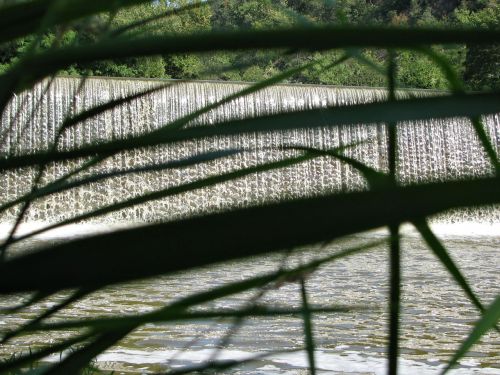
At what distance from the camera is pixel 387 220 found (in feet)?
1.35

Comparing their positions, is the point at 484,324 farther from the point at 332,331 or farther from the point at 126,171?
the point at 332,331

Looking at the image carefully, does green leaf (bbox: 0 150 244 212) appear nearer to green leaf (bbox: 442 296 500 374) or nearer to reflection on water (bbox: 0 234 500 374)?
green leaf (bbox: 442 296 500 374)

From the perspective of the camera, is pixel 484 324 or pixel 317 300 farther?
pixel 317 300

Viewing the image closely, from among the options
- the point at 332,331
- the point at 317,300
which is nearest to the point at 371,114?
the point at 332,331

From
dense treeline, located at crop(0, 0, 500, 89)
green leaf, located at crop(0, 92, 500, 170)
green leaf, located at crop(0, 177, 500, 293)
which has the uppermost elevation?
dense treeline, located at crop(0, 0, 500, 89)

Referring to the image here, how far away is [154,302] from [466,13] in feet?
89.1

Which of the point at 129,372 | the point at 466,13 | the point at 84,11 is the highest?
the point at 466,13

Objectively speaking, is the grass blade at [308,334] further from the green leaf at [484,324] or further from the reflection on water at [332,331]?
the reflection on water at [332,331]

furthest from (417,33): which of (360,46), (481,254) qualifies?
(481,254)

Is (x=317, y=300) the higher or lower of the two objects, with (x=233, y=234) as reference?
lower

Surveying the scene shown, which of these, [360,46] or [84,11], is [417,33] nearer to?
[360,46]

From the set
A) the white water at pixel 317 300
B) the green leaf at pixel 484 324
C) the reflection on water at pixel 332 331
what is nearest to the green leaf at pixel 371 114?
the white water at pixel 317 300

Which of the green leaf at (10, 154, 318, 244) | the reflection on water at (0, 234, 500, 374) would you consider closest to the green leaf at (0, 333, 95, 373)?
the green leaf at (10, 154, 318, 244)

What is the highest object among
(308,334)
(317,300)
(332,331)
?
(308,334)
